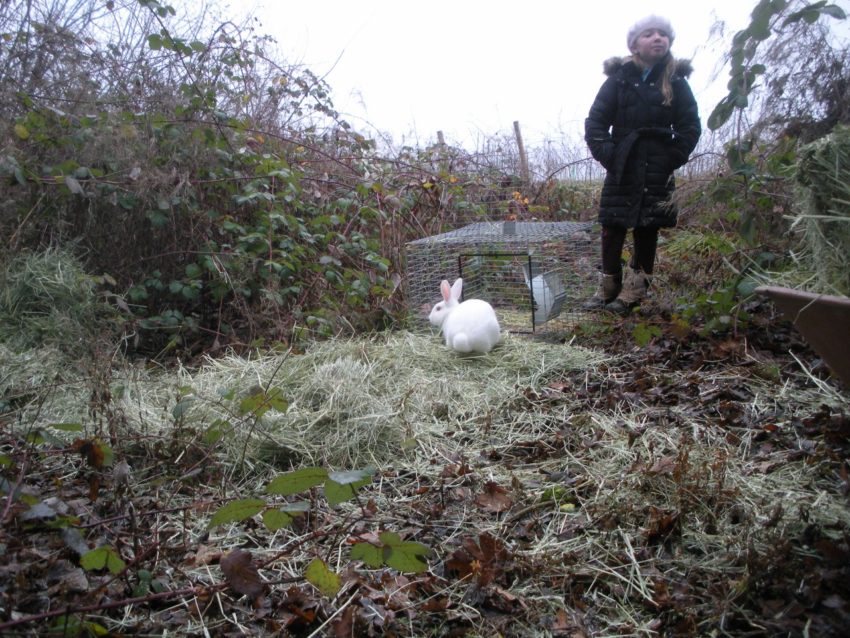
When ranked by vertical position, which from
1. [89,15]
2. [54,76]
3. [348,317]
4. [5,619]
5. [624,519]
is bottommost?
[624,519]

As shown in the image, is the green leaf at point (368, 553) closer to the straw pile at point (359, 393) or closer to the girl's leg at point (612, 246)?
the straw pile at point (359, 393)

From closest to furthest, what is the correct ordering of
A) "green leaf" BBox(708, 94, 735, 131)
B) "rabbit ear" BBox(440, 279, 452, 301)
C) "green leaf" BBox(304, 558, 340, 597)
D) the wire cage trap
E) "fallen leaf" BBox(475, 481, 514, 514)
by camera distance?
"green leaf" BBox(304, 558, 340, 597), "fallen leaf" BBox(475, 481, 514, 514), "green leaf" BBox(708, 94, 735, 131), "rabbit ear" BBox(440, 279, 452, 301), the wire cage trap

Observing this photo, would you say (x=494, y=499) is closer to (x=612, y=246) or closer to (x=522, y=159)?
(x=612, y=246)

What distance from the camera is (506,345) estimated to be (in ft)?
12.4

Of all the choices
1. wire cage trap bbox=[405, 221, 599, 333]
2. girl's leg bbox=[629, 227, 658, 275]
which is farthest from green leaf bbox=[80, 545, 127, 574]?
girl's leg bbox=[629, 227, 658, 275]

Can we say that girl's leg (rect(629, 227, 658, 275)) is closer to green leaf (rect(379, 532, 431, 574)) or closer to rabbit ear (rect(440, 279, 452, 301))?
rabbit ear (rect(440, 279, 452, 301))

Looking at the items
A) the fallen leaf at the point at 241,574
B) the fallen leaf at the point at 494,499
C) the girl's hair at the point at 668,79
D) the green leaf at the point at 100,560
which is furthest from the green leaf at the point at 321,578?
the girl's hair at the point at 668,79

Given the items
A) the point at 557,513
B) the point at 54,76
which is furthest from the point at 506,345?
the point at 54,76

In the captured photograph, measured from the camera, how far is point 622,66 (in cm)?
423

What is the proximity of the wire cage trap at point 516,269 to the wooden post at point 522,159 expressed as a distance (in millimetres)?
2345

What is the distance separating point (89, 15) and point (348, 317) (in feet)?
10.6

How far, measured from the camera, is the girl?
4105 millimetres

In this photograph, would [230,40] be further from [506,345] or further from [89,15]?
[506,345]

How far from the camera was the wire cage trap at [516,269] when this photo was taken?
4.21 m
